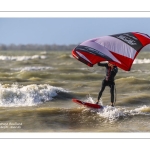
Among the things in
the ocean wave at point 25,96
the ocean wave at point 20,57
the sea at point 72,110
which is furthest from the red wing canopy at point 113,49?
the ocean wave at point 20,57

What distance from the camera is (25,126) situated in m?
8.48

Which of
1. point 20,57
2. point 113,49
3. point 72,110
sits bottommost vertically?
point 20,57

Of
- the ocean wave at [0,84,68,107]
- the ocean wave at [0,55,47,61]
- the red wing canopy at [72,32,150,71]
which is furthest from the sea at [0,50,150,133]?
the ocean wave at [0,55,47,61]

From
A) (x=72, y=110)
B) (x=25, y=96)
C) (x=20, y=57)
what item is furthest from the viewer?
(x=20, y=57)

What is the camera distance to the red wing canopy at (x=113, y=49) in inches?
344

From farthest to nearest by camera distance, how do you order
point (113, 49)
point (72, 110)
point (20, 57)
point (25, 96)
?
point (20, 57) → point (25, 96) → point (72, 110) → point (113, 49)

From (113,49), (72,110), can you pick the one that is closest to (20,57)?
(72,110)

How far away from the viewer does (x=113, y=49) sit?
29.2ft

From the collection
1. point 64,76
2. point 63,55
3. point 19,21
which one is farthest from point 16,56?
point 19,21

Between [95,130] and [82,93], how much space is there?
4.09m

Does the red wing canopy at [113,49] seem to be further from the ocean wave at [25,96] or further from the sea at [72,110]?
the ocean wave at [25,96]

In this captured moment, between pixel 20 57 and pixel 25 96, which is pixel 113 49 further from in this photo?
pixel 20 57
